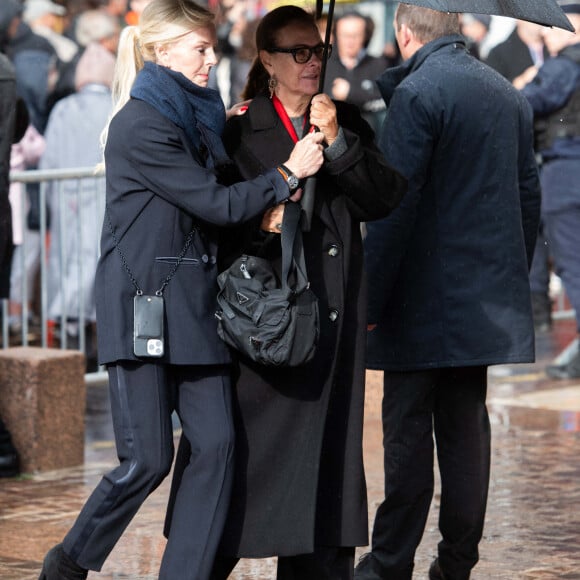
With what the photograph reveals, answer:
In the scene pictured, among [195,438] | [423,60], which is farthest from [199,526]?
[423,60]

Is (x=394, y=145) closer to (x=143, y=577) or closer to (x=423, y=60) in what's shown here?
(x=423, y=60)

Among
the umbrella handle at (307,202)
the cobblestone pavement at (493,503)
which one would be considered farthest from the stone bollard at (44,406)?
the umbrella handle at (307,202)

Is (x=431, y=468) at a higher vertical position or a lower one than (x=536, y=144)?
lower

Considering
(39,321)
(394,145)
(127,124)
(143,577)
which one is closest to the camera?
(127,124)

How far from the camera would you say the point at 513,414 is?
30.3 feet

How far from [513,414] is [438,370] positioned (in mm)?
3805

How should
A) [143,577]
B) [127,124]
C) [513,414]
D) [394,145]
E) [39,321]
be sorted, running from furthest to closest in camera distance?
[39,321], [513,414], [143,577], [394,145], [127,124]

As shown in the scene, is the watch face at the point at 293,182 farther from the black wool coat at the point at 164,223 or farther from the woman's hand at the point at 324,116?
the woman's hand at the point at 324,116

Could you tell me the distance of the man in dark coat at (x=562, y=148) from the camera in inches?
417

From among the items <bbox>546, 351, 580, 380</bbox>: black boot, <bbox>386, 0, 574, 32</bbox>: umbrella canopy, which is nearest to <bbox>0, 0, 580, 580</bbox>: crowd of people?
<bbox>386, 0, 574, 32</bbox>: umbrella canopy

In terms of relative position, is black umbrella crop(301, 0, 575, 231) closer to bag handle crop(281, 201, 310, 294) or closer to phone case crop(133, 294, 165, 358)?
bag handle crop(281, 201, 310, 294)

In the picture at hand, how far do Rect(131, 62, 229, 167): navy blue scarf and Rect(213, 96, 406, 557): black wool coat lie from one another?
16cm

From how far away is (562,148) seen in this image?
432 inches

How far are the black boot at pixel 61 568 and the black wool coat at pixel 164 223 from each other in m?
0.64
